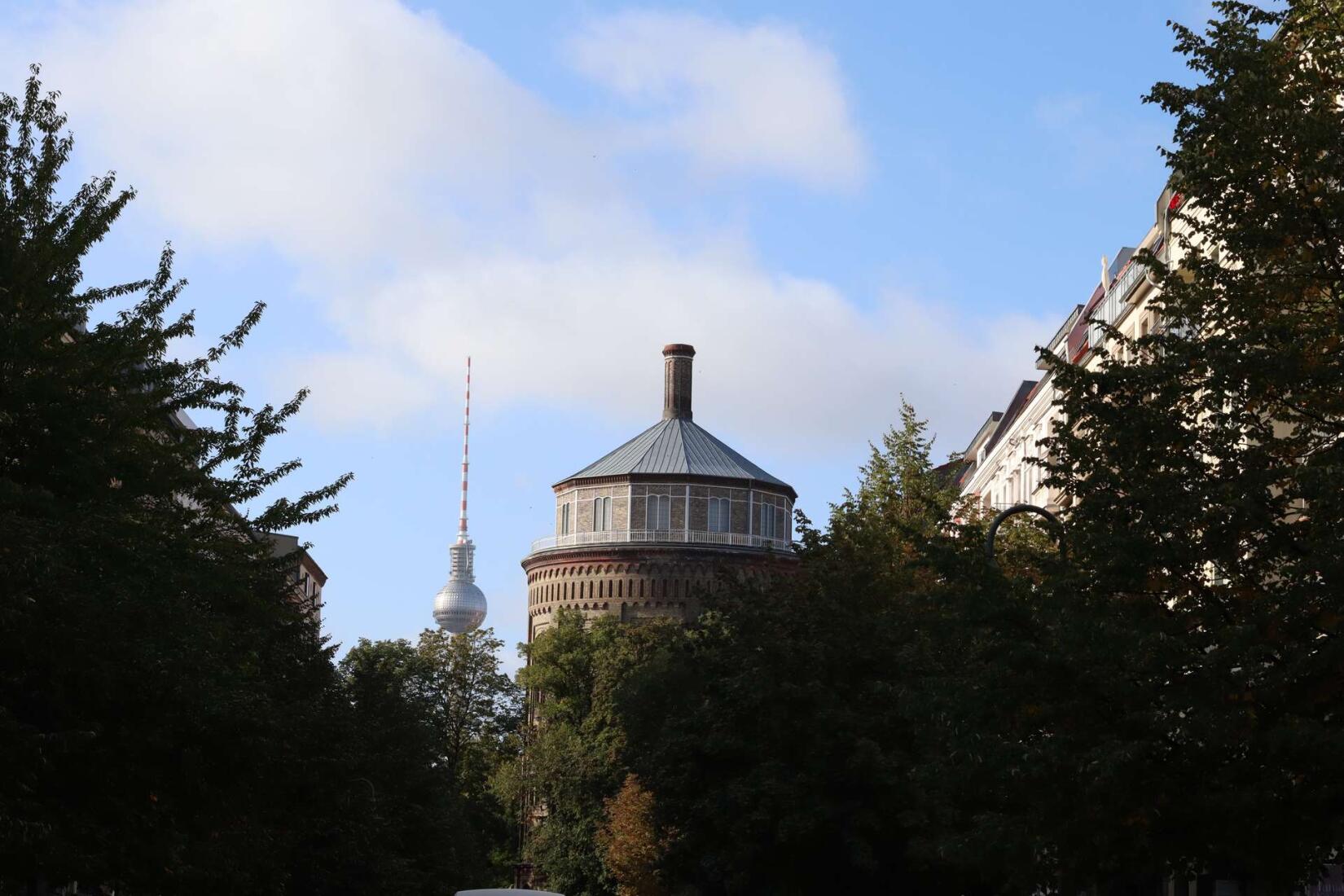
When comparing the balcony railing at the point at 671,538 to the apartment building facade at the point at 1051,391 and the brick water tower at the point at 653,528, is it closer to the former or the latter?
the brick water tower at the point at 653,528

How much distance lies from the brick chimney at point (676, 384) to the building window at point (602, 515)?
9872mm

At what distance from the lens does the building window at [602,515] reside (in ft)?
422

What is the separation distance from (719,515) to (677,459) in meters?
4.65

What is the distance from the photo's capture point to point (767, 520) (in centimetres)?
12975

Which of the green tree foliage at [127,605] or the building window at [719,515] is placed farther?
the building window at [719,515]

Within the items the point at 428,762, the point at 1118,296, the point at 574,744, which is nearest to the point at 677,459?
the point at 574,744

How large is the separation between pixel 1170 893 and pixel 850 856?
13.4 metres

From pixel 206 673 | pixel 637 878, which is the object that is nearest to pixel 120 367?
pixel 206 673

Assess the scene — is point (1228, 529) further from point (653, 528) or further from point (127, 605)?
point (653, 528)

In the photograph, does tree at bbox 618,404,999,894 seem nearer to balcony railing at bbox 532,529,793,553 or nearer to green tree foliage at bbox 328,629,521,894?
green tree foliage at bbox 328,629,521,894

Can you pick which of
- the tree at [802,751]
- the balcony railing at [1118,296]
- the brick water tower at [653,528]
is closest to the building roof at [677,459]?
the brick water tower at [653,528]

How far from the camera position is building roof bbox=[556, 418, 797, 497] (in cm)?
12812

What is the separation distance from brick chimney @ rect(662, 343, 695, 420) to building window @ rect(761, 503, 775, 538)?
9.96m

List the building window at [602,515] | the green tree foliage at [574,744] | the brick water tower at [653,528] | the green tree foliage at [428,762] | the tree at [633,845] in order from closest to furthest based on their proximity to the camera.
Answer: the green tree foliage at [428,762]
the tree at [633,845]
the green tree foliage at [574,744]
the brick water tower at [653,528]
the building window at [602,515]
